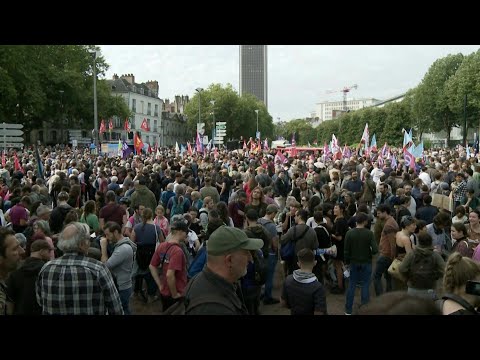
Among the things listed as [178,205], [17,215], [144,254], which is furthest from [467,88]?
[17,215]

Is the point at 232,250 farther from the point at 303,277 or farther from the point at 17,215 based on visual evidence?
the point at 17,215

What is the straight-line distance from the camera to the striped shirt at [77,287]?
3693 millimetres

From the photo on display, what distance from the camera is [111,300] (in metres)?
3.76

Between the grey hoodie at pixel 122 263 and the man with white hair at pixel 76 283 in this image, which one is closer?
the man with white hair at pixel 76 283

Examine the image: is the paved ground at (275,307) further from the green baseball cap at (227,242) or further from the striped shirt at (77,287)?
the green baseball cap at (227,242)

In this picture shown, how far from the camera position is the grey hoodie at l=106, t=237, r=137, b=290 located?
5.75 meters

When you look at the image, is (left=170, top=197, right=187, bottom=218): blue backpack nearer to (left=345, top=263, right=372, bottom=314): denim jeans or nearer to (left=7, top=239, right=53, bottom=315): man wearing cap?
(left=345, top=263, right=372, bottom=314): denim jeans

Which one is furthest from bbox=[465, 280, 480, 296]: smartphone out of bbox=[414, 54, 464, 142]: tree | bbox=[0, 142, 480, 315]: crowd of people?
bbox=[414, 54, 464, 142]: tree

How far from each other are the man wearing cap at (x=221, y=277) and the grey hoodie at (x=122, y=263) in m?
3.10

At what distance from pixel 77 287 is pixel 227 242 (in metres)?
1.49

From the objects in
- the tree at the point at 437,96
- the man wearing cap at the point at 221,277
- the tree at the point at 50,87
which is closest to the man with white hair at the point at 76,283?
the man wearing cap at the point at 221,277

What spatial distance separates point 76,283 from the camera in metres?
3.69
